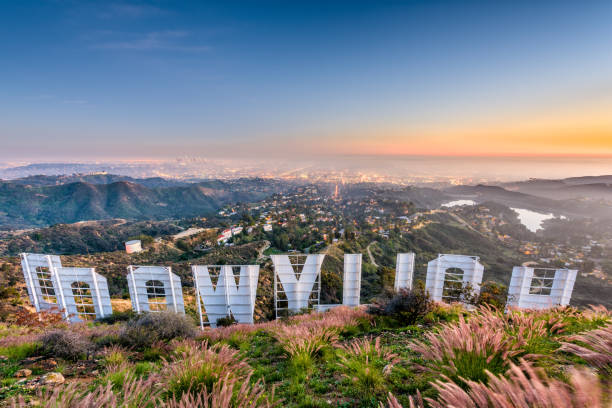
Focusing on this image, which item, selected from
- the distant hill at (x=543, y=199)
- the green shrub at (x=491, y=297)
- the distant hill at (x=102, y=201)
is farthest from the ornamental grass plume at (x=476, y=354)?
the distant hill at (x=102, y=201)

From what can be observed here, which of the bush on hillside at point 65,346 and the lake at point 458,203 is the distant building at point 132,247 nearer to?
the bush on hillside at point 65,346

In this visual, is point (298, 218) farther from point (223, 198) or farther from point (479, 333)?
point (223, 198)

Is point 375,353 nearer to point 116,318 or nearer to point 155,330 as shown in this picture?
point 155,330

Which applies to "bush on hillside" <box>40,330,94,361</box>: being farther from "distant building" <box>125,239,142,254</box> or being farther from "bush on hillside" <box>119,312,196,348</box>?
"distant building" <box>125,239,142,254</box>

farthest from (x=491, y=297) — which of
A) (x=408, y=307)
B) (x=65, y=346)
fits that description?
(x=65, y=346)

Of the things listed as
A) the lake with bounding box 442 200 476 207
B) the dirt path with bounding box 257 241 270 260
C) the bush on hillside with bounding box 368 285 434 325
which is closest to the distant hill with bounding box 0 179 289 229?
the dirt path with bounding box 257 241 270 260

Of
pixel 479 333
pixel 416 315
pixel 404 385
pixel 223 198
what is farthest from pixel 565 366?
pixel 223 198
